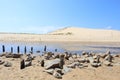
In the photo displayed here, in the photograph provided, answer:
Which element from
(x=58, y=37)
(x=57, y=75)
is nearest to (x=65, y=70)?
(x=57, y=75)

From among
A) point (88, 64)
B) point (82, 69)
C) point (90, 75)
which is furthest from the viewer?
point (88, 64)

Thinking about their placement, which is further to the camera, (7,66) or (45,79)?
(7,66)

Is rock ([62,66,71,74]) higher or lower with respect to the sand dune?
lower

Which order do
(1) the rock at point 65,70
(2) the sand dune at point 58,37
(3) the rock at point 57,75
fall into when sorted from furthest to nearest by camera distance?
(2) the sand dune at point 58,37, (1) the rock at point 65,70, (3) the rock at point 57,75

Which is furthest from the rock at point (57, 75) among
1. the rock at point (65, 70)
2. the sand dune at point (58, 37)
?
the sand dune at point (58, 37)

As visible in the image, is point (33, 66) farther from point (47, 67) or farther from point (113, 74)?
point (113, 74)

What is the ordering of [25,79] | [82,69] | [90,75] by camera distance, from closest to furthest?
1. [25,79]
2. [90,75]
3. [82,69]

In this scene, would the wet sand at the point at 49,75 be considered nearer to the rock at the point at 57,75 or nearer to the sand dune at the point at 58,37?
the rock at the point at 57,75

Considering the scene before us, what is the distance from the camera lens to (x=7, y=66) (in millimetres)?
16219

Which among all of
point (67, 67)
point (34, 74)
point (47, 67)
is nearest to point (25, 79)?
point (34, 74)

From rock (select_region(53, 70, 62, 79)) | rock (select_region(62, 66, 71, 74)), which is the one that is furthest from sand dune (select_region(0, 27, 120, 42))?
rock (select_region(53, 70, 62, 79))

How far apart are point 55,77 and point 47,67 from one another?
1367mm

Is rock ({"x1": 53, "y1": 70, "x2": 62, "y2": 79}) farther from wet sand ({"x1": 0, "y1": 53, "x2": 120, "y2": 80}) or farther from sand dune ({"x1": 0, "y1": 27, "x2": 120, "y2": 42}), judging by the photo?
sand dune ({"x1": 0, "y1": 27, "x2": 120, "y2": 42})

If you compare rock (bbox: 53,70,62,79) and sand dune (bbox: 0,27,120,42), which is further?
sand dune (bbox: 0,27,120,42)
